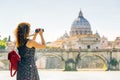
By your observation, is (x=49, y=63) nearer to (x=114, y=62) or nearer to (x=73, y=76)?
(x=114, y=62)

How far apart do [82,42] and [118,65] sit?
26.5 metres

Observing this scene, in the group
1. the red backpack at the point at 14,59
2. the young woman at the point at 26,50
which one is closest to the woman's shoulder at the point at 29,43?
the young woman at the point at 26,50

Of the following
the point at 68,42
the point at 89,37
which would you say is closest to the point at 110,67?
the point at 89,37

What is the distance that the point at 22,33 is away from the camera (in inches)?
180

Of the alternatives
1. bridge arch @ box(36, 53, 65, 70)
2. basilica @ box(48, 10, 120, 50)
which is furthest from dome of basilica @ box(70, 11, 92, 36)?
bridge arch @ box(36, 53, 65, 70)

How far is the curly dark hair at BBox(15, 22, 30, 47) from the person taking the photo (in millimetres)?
A: 4562

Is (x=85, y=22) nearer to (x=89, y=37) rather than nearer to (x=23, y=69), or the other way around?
(x=89, y=37)

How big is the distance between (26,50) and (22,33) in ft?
0.74

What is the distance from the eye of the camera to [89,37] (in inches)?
3329

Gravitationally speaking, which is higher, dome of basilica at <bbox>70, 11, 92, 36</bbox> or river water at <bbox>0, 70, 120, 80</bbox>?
dome of basilica at <bbox>70, 11, 92, 36</bbox>

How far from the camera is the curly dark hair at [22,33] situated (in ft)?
15.0

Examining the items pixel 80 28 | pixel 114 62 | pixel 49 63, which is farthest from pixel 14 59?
pixel 80 28

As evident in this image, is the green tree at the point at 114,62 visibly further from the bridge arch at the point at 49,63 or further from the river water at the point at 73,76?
the river water at the point at 73,76

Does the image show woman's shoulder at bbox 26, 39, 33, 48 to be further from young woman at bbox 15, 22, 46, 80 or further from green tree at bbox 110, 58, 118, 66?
green tree at bbox 110, 58, 118, 66
